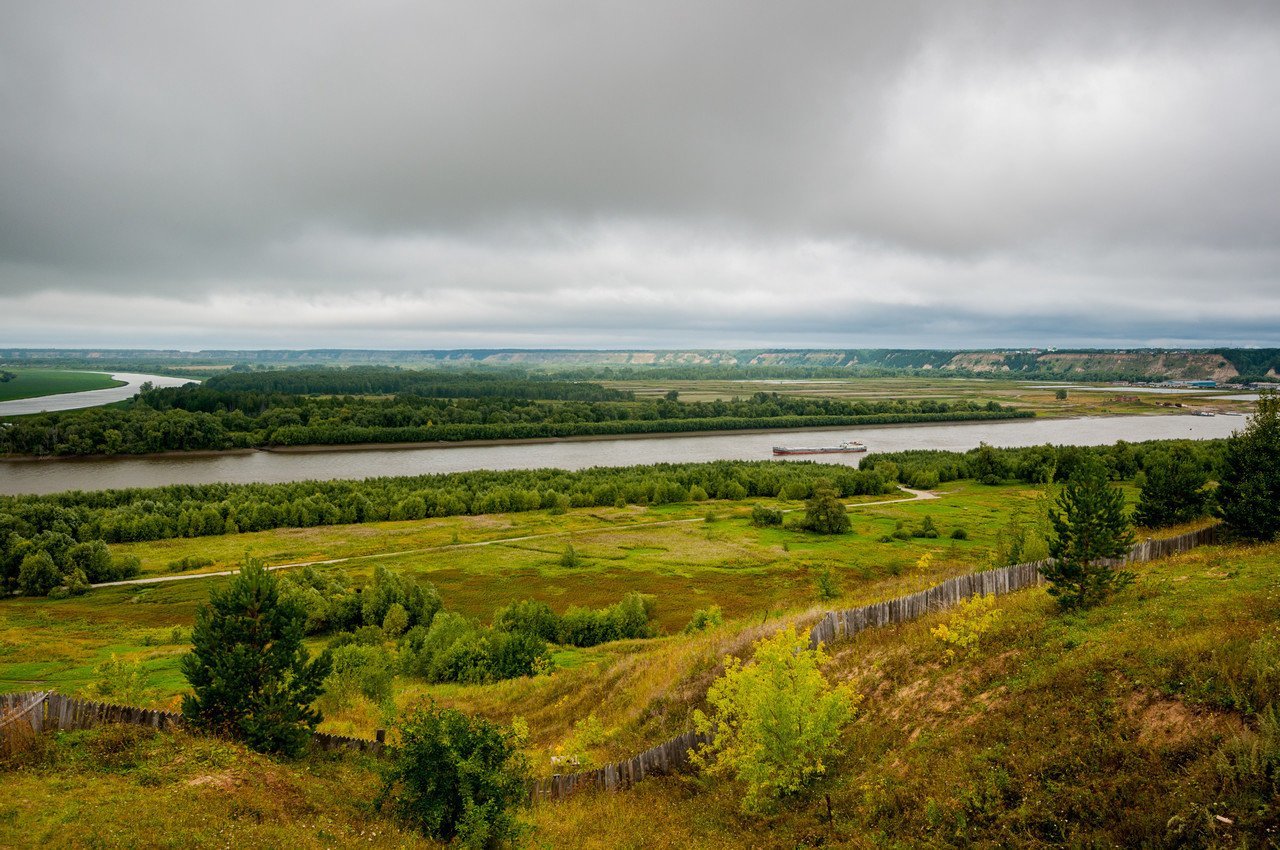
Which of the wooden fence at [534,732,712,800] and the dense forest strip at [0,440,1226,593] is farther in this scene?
the dense forest strip at [0,440,1226,593]

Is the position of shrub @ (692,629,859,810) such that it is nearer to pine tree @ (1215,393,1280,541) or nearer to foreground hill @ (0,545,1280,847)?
foreground hill @ (0,545,1280,847)

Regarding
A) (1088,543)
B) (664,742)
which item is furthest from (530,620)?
(1088,543)

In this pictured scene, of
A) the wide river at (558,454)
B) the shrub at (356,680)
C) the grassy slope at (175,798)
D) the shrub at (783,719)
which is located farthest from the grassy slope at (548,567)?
the wide river at (558,454)

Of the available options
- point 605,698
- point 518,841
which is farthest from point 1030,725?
point 605,698

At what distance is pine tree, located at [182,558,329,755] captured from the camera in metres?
15.5

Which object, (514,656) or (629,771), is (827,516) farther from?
(629,771)

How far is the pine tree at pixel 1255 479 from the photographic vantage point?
21797 mm

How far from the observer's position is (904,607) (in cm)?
1914

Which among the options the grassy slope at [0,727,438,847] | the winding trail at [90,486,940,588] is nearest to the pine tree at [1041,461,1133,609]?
the grassy slope at [0,727,438,847]

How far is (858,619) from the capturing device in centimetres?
1931

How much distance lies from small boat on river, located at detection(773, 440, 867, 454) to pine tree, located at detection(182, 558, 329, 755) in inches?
4556

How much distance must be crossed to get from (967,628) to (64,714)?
20533mm

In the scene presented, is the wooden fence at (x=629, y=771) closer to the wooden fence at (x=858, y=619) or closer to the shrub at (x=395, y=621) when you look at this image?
the wooden fence at (x=858, y=619)

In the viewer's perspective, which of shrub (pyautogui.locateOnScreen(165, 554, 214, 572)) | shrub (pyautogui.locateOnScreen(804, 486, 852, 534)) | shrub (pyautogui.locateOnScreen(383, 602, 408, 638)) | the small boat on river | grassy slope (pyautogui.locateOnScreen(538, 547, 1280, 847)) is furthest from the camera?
the small boat on river
